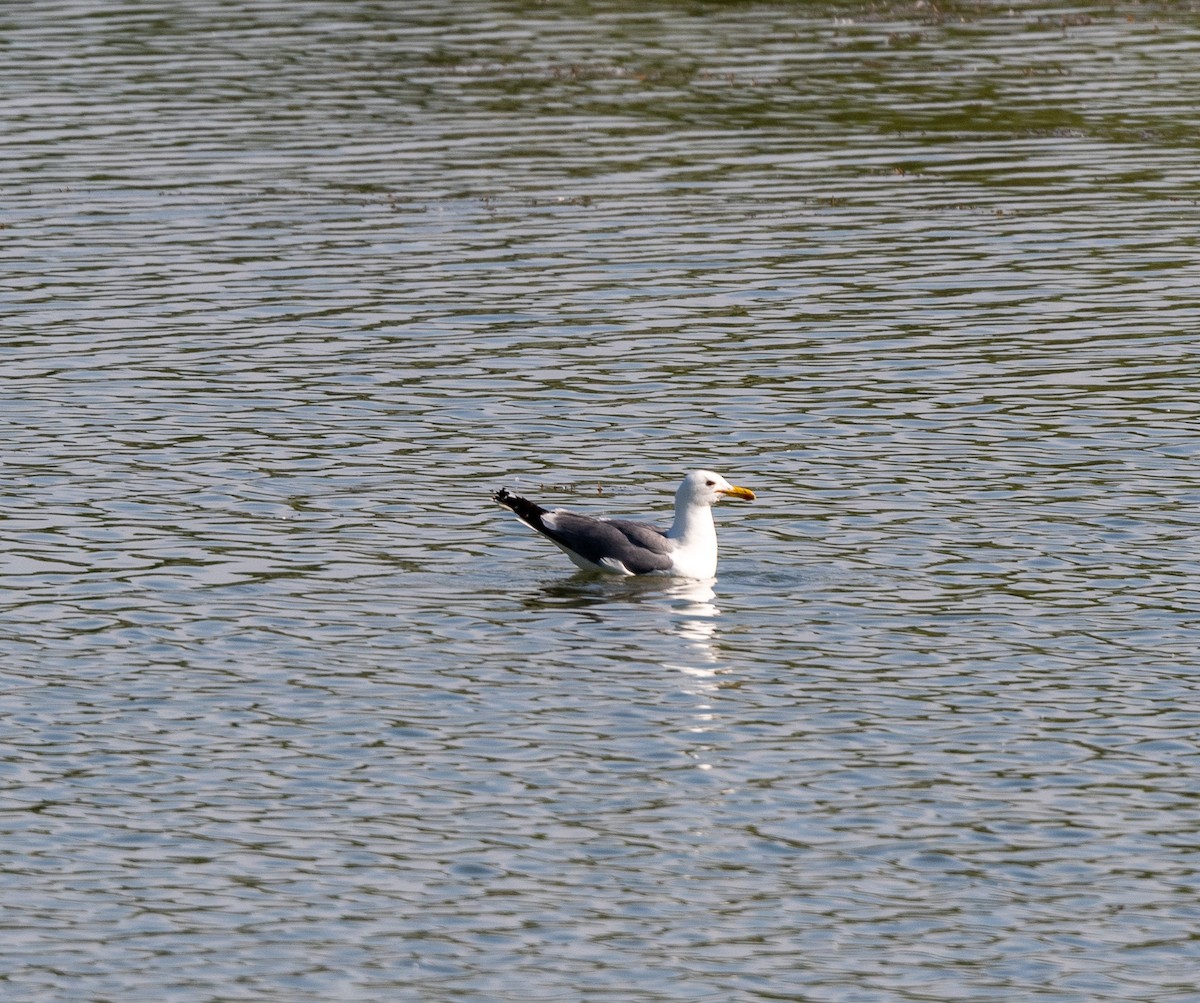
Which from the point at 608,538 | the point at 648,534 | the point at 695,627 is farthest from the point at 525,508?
the point at 695,627

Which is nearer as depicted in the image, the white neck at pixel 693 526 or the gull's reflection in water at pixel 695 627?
the gull's reflection in water at pixel 695 627

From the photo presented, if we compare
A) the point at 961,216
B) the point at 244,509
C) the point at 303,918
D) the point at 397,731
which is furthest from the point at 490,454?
the point at 961,216

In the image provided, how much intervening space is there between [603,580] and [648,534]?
2.24 feet

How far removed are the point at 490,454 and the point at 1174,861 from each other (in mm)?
11824

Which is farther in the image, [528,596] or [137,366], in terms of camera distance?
[137,366]

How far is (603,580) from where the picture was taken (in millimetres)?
21766

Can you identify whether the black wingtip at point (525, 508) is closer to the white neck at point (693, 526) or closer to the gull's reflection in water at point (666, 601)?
the gull's reflection in water at point (666, 601)

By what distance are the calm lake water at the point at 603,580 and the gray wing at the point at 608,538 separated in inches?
12.9

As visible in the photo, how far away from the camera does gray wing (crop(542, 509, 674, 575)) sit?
70.1ft

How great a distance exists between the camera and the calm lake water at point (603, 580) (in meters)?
14.4

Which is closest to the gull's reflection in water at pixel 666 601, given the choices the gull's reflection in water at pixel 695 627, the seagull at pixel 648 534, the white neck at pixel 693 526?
the gull's reflection in water at pixel 695 627

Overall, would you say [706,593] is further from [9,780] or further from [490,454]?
[9,780]

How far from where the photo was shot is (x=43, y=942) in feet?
46.3

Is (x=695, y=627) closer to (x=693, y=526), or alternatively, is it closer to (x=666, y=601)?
(x=666, y=601)
